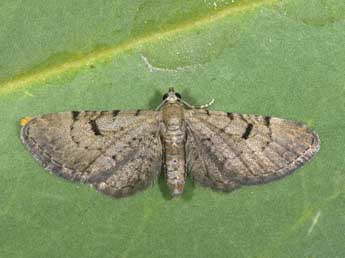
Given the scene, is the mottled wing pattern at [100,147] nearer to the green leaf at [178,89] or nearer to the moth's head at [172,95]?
the green leaf at [178,89]

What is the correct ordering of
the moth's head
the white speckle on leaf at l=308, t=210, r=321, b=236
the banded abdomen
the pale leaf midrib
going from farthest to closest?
the banded abdomen < the moth's head < the pale leaf midrib < the white speckle on leaf at l=308, t=210, r=321, b=236

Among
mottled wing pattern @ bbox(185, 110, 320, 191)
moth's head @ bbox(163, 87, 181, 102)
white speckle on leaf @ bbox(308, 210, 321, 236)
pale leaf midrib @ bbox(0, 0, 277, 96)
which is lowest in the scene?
white speckle on leaf @ bbox(308, 210, 321, 236)

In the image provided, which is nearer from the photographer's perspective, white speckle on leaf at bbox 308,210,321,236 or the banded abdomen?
white speckle on leaf at bbox 308,210,321,236

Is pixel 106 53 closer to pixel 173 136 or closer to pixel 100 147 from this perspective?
pixel 100 147

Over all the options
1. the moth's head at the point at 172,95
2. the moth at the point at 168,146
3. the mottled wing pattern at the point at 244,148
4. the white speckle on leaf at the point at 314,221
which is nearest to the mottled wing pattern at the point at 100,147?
the moth at the point at 168,146

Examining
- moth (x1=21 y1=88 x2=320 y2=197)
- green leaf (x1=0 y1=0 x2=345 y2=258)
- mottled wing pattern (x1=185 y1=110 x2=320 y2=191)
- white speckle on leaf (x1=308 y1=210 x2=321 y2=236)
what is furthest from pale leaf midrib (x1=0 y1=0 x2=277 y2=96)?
white speckle on leaf (x1=308 y1=210 x2=321 y2=236)

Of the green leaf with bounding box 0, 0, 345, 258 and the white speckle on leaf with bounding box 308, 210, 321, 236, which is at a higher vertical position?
the green leaf with bounding box 0, 0, 345, 258

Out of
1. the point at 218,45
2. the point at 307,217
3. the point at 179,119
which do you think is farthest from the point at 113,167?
the point at 307,217

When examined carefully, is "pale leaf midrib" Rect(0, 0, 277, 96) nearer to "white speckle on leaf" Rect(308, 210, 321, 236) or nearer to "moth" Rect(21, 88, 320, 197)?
"moth" Rect(21, 88, 320, 197)

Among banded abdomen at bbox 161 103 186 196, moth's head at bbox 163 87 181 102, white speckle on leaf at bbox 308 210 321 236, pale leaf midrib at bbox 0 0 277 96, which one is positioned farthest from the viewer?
banded abdomen at bbox 161 103 186 196
